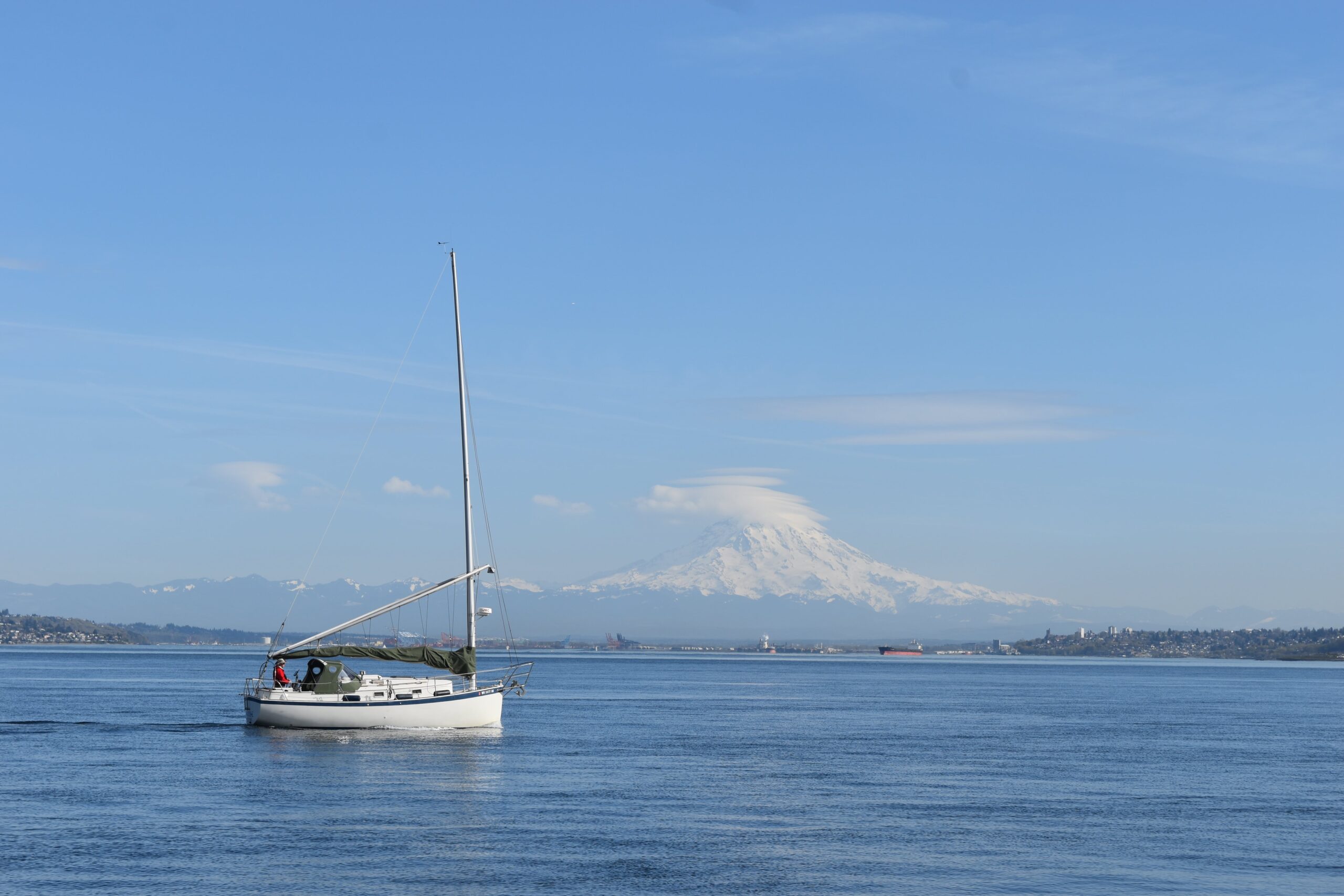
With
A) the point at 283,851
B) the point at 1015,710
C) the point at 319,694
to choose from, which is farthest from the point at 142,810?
the point at 1015,710

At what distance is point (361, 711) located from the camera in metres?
69.5

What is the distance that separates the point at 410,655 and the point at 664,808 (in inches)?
1229

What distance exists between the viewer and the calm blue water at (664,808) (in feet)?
115

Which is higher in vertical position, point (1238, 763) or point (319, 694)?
point (319, 694)

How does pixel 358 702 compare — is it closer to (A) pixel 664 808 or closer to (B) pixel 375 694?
(B) pixel 375 694

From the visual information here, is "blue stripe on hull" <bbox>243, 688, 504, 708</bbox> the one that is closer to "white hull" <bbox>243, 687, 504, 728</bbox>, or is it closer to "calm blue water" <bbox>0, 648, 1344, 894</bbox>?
"white hull" <bbox>243, 687, 504, 728</bbox>

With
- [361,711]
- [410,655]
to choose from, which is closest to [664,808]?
[361,711]

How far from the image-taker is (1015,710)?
11244 cm

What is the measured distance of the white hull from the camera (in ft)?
228

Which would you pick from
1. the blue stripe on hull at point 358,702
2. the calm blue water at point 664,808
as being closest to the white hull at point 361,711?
the blue stripe on hull at point 358,702

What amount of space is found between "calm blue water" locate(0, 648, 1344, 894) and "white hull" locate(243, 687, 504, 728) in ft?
3.16

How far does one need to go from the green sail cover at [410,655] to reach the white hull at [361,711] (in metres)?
2.33

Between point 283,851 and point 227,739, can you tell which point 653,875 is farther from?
point 227,739

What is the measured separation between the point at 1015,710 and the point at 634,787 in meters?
68.0
